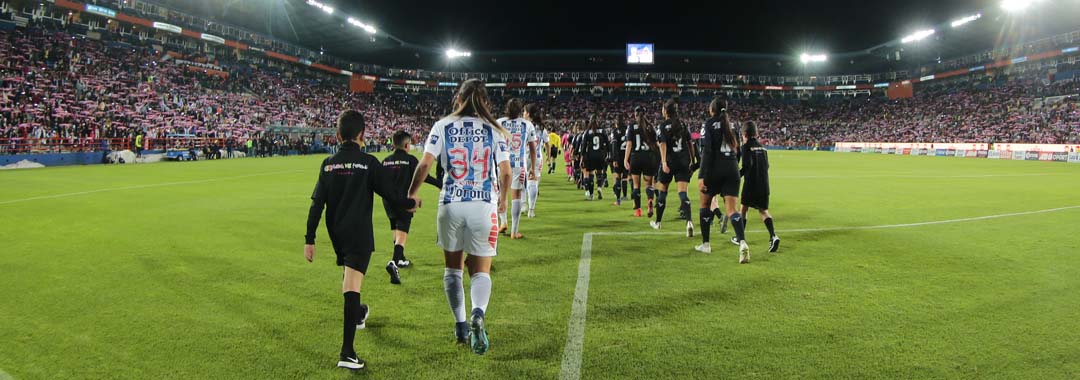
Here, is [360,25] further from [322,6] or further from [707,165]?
[707,165]

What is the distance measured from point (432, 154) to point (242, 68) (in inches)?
2730

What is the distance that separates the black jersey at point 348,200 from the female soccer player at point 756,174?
5.28 meters

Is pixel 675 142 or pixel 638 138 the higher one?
pixel 638 138

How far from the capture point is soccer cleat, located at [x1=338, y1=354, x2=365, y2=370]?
3840mm

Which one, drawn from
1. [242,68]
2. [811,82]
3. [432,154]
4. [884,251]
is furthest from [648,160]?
[811,82]

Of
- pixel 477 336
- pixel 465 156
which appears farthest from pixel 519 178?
pixel 477 336

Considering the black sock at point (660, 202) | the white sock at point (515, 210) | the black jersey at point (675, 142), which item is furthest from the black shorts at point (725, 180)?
the white sock at point (515, 210)

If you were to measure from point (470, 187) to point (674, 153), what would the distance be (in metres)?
6.06

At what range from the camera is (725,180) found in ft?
24.7

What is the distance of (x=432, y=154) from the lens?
13.2 ft

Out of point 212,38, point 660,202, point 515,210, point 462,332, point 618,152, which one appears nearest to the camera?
point 462,332

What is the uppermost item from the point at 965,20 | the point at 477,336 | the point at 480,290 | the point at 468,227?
the point at 965,20

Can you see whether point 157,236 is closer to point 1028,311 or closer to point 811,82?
point 1028,311

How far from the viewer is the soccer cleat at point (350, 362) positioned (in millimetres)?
3840
